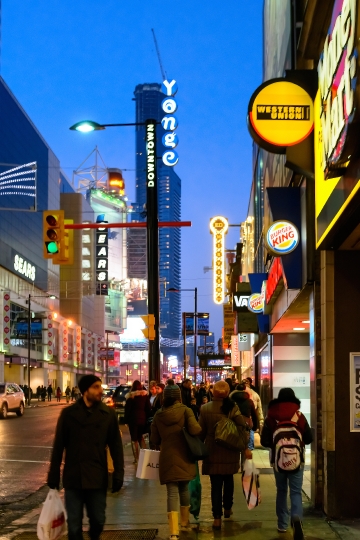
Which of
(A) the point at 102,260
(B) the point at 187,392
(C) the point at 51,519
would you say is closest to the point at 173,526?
(C) the point at 51,519

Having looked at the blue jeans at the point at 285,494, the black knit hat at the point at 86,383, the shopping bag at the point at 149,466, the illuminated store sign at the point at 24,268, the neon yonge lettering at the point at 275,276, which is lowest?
the blue jeans at the point at 285,494

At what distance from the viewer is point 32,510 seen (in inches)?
444

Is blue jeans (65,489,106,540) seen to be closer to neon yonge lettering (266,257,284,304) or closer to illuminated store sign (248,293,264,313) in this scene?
neon yonge lettering (266,257,284,304)

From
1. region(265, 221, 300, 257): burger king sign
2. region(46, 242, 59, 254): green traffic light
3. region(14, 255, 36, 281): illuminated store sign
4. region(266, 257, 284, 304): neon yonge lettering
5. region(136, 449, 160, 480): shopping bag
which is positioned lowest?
region(136, 449, 160, 480): shopping bag

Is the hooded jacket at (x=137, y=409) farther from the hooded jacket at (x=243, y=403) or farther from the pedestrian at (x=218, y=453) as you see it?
the pedestrian at (x=218, y=453)

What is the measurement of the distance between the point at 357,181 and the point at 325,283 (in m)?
2.82

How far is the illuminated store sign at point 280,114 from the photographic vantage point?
10453 mm

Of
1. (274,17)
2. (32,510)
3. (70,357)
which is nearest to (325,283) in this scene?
(32,510)

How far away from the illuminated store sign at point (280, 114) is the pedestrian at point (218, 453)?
337cm

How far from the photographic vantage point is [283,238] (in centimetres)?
1203

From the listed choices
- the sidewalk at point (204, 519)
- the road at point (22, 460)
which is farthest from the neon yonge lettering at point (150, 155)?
the sidewalk at point (204, 519)

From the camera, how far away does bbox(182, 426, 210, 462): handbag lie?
28.3 ft

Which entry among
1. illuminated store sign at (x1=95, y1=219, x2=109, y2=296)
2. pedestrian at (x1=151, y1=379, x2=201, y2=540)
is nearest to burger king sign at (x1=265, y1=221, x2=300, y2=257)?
pedestrian at (x1=151, y1=379, x2=201, y2=540)

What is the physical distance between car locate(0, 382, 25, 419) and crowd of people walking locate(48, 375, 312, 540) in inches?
1100
